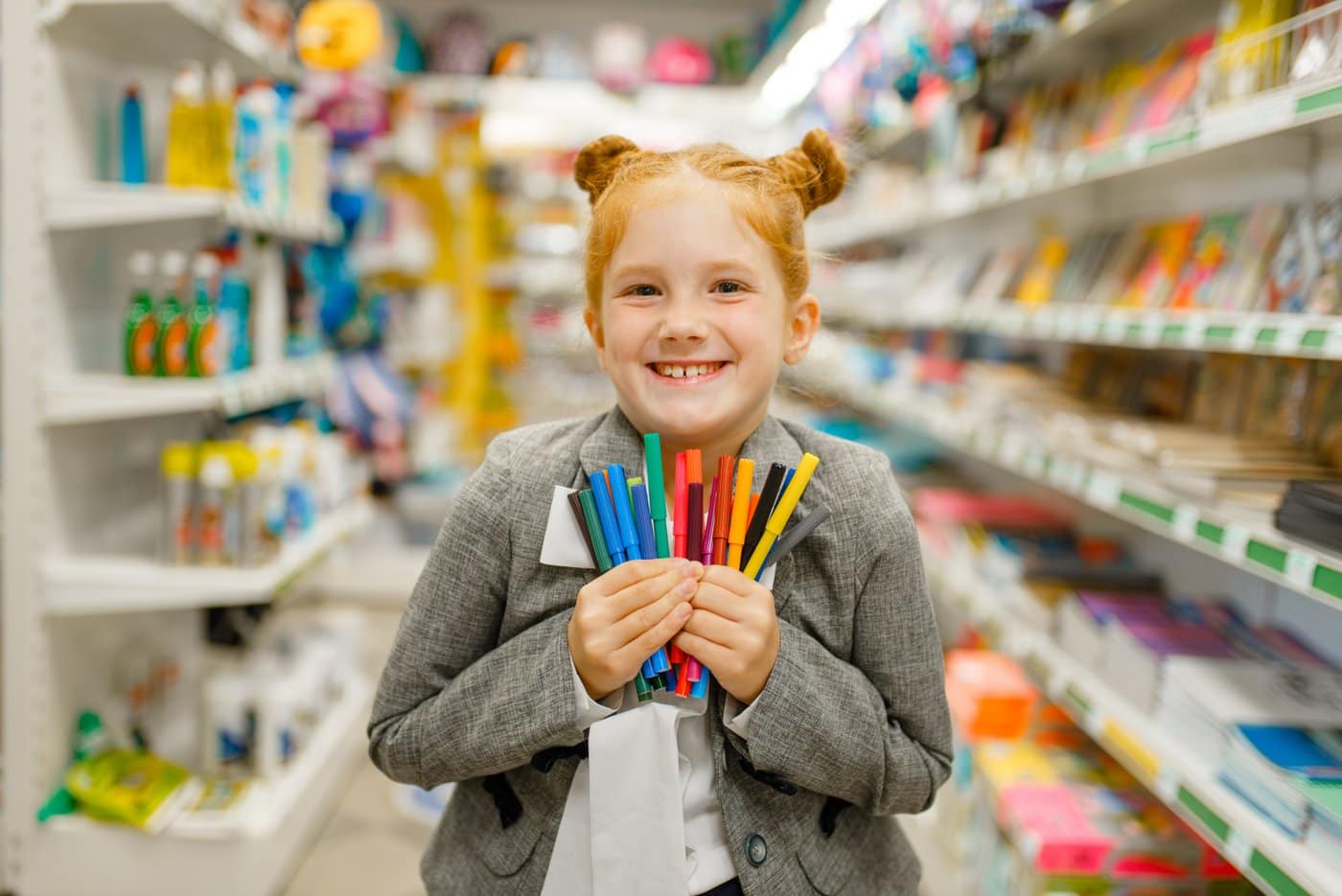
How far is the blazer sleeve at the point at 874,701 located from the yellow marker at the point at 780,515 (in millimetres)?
92

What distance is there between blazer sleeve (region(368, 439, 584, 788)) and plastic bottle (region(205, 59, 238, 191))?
1700mm

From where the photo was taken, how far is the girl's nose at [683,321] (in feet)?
3.56

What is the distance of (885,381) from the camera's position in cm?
448

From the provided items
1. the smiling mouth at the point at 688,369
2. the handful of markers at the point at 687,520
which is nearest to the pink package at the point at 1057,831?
the handful of markers at the point at 687,520

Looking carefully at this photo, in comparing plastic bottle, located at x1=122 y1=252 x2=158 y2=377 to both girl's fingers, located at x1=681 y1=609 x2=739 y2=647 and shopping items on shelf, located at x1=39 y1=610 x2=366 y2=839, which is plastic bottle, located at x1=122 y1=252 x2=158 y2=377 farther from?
girl's fingers, located at x1=681 y1=609 x2=739 y2=647

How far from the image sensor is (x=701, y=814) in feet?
3.78

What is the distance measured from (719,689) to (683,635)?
6.1 inches

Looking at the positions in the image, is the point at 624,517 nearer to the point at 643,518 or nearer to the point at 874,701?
the point at 643,518

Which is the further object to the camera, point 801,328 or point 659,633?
point 801,328

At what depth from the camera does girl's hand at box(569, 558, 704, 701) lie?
3.36 ft

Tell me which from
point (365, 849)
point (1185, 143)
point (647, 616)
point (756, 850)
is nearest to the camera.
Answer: point (647, 616)

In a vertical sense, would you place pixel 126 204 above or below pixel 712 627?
above

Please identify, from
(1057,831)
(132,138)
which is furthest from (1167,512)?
(132,138)

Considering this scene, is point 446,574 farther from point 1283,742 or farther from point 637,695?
point 1283,742
